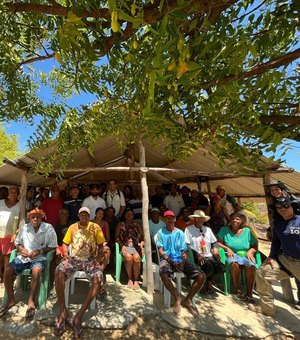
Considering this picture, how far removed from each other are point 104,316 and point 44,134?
2.94 m

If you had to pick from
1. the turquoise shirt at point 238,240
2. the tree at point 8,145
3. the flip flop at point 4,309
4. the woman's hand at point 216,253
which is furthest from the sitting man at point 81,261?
the tree at point 8,145

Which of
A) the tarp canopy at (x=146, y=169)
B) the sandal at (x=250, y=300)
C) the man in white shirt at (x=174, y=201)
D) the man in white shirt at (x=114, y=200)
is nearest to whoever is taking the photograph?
the sandal at (x=250, y=300)

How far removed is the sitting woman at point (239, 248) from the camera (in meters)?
4.80

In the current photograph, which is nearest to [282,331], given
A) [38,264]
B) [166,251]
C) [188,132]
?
[166,251]

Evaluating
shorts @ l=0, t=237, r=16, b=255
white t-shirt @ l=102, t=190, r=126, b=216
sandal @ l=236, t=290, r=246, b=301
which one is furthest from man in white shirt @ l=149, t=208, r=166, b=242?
shorts @ l=0, t=237, r=16, b=255

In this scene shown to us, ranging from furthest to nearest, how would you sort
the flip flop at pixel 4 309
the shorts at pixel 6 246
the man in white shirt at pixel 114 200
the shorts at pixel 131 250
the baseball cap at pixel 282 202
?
1. the man in white shirt at pixel 114 200
2. the shorts at pixel 131 250
3. the shorts at pixel 6 246
4. the flip flop at pixel 4 309
5. the baseball cap at pixel 282 202

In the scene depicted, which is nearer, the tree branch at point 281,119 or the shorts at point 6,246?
the tree branch at point 281,119

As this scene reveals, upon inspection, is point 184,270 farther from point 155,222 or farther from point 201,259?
point 155,222

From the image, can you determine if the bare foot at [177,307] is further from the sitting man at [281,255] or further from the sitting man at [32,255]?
the sitting man at [32,255]

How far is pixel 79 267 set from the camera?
408 centimetres

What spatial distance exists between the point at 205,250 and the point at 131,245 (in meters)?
1.58

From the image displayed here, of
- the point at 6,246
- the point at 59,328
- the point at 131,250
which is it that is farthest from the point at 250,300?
the point at 6,246

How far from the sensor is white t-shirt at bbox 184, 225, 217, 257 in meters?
5.04

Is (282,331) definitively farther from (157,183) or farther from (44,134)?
(157,183)
